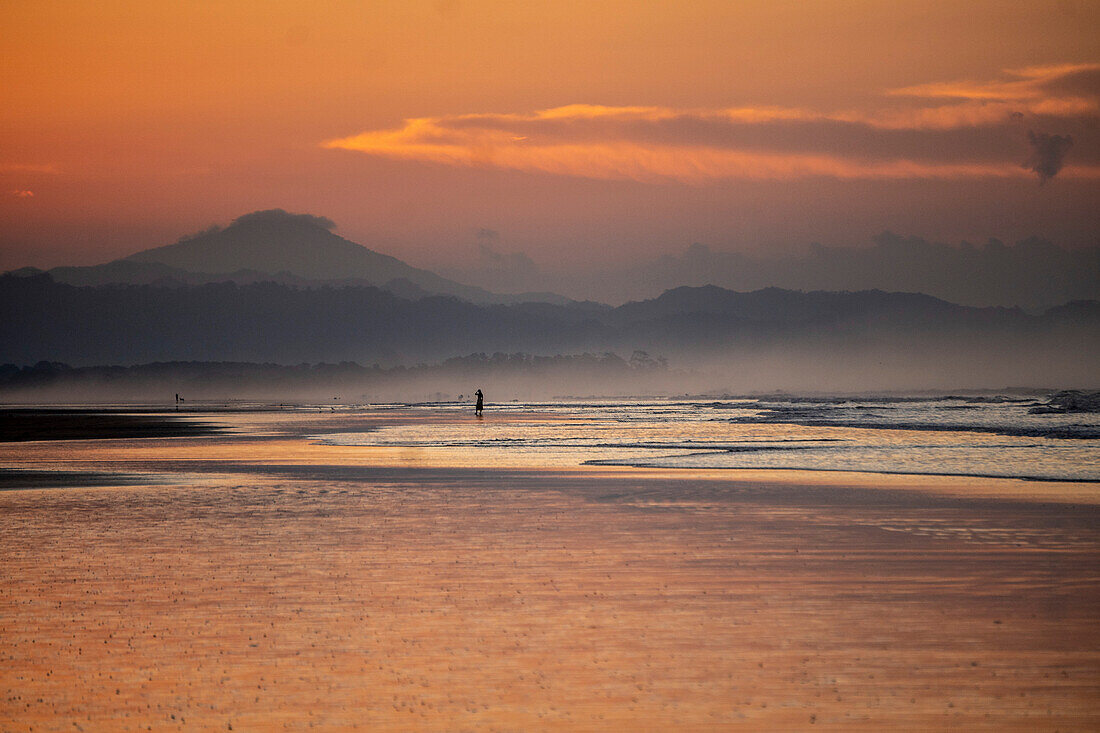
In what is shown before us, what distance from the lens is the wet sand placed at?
870 cm

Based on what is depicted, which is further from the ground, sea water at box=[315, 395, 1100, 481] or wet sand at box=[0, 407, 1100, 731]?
sea water at box=[315, 395, 1100, 481]

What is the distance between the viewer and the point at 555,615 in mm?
11891

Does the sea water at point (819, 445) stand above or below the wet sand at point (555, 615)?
above

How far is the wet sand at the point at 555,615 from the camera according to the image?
28.6 ft

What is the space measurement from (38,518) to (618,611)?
1417 centimetres

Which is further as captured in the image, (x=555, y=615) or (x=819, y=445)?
(x=819, y=445)

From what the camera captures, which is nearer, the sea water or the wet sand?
the wet sand

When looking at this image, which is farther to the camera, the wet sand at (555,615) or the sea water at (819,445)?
the sea water at (819,445)

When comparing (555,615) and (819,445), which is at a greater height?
(819,445)

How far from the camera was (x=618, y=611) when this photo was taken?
477 inches

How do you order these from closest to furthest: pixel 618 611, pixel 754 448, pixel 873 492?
pixel 618 611
pixel 873 492
pixel 754 448

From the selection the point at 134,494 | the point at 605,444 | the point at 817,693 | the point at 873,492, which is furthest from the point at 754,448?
the point at 817,693

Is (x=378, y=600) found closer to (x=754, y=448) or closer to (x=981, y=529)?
(x=981, y=529)

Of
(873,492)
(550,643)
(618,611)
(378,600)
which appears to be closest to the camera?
(550,643)
